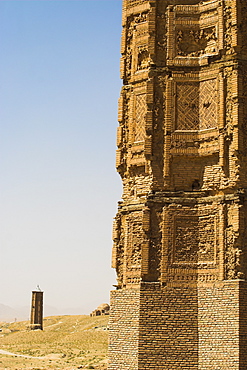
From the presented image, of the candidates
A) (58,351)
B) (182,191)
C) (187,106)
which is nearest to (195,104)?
(187,106)

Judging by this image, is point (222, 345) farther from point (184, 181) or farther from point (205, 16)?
point (205, 16)

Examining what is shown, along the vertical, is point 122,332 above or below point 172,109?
below

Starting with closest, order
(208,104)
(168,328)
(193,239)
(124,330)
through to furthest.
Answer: (168,328) < (124,330) < (193,239) < (208,104)

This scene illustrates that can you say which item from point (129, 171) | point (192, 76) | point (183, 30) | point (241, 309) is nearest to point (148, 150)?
point (129, 171)

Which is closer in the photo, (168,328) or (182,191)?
(168,328)

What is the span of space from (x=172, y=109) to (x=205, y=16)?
8.61ft

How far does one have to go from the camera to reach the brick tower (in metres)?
14.0

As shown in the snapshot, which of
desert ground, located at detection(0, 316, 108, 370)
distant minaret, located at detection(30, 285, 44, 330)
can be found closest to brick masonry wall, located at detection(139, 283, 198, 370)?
desert ground, located at detection(0, 316, 108, 370)

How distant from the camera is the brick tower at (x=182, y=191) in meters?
14.0

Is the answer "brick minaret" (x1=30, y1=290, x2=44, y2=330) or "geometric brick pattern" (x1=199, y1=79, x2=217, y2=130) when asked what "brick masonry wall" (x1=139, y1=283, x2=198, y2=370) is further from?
"brick minaret" (x1=30, y1=290, x2=44, y2=330)

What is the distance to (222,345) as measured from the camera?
539 inches

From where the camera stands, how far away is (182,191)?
15.1 meters

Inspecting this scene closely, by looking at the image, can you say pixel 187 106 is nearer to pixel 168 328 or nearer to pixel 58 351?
pixel 168 328

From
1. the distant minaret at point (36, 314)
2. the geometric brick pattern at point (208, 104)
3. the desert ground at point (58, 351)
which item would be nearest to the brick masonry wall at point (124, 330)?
the geometric brick pattern at point (208, 104)
